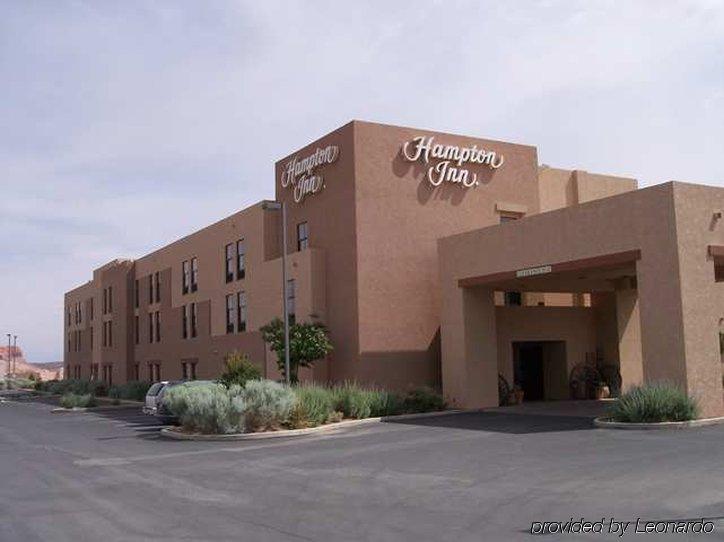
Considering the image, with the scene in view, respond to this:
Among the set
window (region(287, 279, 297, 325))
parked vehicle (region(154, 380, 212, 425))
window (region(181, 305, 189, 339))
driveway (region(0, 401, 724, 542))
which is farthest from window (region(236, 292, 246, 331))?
driveway (region(0, 401, 724, 542))

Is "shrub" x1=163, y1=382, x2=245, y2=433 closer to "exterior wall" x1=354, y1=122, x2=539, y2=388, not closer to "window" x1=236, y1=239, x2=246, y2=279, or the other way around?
"exterior wall" x1=354, y1=122, x2=539, y2=388

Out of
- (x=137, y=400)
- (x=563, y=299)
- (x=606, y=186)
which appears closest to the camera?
(x=563, y=299)

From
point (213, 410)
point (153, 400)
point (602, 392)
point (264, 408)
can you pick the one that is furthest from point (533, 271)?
point (153, 400)

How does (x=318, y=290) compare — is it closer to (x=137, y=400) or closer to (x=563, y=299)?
(x=563, y=299)

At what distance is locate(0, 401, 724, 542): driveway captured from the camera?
9641 mm

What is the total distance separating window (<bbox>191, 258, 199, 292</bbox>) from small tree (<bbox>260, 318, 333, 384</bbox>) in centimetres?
1610

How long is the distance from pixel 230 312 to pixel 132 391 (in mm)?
12751

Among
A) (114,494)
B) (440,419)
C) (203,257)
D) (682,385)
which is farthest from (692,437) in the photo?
(203,257)

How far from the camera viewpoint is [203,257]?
147 feet

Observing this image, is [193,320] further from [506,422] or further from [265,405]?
[506,422]

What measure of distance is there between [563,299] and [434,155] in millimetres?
8670

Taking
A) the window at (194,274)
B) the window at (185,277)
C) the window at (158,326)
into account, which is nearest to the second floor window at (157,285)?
the window at (158,326)

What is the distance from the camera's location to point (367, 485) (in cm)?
1280

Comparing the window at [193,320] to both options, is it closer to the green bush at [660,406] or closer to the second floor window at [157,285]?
the second floor window at [157,285]
